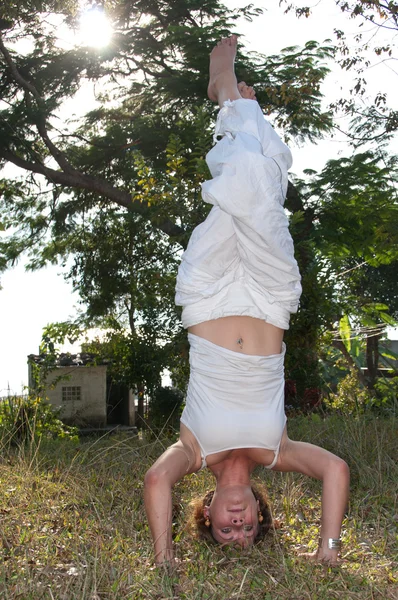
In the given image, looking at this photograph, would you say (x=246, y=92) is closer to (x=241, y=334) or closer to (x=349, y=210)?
(x=241, y=334)

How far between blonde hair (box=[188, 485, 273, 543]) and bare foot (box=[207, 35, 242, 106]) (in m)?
2.11

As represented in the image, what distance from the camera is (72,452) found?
6219 mm

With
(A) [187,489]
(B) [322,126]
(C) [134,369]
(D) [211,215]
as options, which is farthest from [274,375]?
(C) [134,369]

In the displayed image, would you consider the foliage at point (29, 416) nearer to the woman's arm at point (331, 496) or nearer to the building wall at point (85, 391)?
the woman's arm at point (331, 496)

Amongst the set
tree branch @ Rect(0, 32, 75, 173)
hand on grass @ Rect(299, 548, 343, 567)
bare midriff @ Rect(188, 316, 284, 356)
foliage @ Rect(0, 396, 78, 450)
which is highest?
tree branch @ Rect(0, 32, 75, 173)

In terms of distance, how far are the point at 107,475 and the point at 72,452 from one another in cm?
123

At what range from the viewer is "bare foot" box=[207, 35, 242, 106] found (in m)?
3.86

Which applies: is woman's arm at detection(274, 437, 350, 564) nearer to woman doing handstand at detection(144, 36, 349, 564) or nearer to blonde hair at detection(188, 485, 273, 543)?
woman doing handstand at detection(144, 36, 349, 564)

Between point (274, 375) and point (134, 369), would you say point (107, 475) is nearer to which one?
point (274, 375)

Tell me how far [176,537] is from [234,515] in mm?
521

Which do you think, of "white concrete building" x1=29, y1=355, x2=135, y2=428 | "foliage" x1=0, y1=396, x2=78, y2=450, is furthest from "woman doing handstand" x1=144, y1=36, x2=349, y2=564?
"white concrete building" x1=29, y1=355, x2=135, y2=428

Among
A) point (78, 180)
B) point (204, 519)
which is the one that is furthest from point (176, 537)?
point (78, 180)

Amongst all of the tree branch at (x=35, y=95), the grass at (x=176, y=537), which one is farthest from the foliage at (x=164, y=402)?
the grass at (x=176, y=537)

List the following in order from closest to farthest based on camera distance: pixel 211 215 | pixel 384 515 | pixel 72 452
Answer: pixel 211 215 → pixel 384 515 → pixel 72 452
